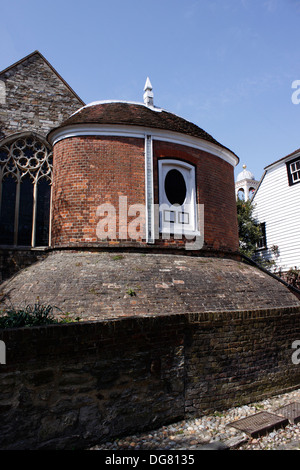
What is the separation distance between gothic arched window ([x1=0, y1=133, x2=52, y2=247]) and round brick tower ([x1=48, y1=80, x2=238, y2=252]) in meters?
2.09

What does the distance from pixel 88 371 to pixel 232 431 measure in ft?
7.78

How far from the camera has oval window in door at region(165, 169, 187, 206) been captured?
908 centimetres

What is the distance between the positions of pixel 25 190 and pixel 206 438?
30.4 feet

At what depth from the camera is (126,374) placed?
4.41m

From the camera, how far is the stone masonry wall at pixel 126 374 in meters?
3.61

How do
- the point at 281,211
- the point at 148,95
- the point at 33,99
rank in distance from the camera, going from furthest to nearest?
the point at 281,211
the point at 33,99
the point at 148,95

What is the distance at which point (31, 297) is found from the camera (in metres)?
6.35

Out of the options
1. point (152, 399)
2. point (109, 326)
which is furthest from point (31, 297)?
point (152, 399)

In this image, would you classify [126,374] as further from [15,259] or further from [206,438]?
[15,259]

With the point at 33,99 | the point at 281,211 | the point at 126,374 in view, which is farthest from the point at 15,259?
the point at 281,211

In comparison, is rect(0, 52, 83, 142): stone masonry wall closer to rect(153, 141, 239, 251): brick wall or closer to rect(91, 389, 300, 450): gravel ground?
rect(153, 141, 239, 251): brick wall

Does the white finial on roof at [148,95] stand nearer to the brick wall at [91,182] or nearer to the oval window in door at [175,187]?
the brick wall at [91,182]

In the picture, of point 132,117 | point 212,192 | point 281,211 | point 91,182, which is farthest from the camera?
point 281,211
